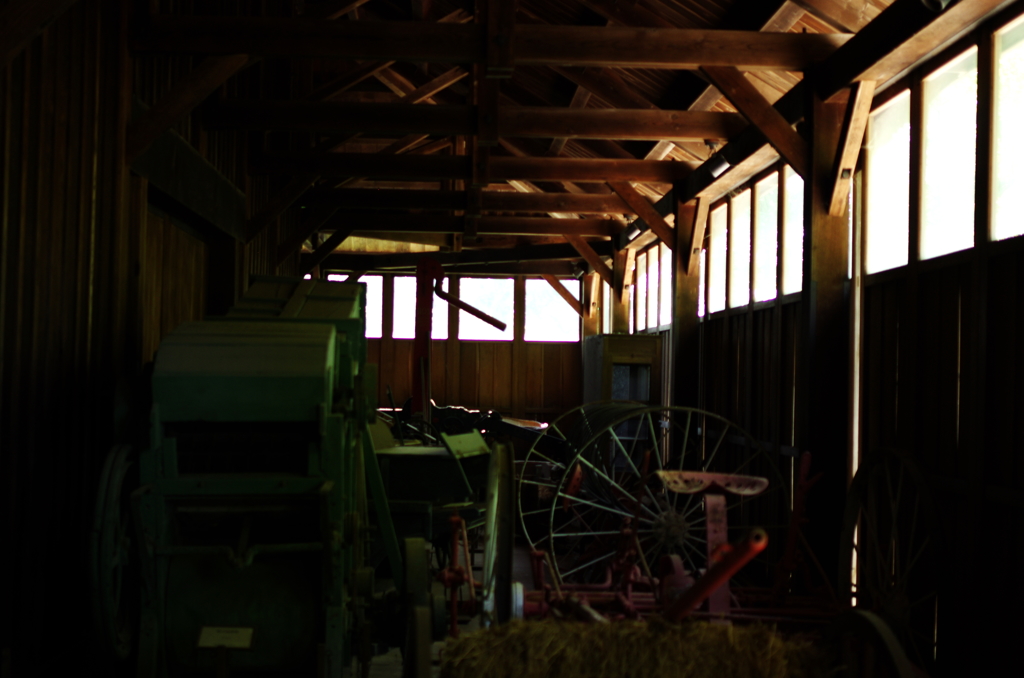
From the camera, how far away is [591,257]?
1378 centimetres

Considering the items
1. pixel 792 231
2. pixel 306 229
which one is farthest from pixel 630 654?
pixel 306 229

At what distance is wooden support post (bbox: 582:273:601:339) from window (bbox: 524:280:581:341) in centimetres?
62

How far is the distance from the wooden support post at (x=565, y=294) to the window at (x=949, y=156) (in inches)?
471

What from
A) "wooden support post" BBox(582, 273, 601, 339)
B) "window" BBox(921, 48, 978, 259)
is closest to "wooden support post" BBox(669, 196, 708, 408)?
"window" BBox(921, 48, 978, 259)

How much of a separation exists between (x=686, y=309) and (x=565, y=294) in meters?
6.96

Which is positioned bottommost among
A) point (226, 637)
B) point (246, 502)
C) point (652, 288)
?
point (226, 637)

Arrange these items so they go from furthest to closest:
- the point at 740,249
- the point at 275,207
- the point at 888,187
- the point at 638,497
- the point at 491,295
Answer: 1. the point at 491,295
2. the point at 275,207
3. the point at 740,249
4. the point at 888,187
5. the point at 638,497

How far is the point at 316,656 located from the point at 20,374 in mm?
1969

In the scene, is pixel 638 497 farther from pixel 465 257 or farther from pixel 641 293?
pixel 465 257

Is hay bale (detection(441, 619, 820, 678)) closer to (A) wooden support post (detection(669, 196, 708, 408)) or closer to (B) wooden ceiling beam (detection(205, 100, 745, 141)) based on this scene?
(B) wooden ceiling beam (detection(205, 100, 745, 141))

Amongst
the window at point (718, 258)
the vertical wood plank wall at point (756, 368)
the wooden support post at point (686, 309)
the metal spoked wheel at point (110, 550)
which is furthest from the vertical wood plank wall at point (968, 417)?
the wooden support post at point (686, 309)

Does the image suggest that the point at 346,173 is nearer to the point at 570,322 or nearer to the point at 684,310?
the point at 684,310

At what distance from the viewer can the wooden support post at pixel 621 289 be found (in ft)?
45.9

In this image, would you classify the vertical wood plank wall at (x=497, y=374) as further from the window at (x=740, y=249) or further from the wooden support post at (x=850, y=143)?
the wooden support post at (x=850, y=143)
